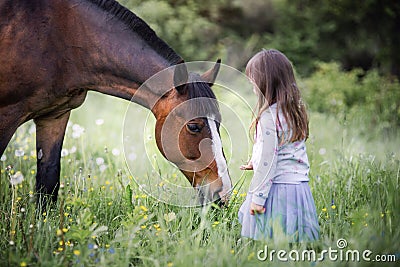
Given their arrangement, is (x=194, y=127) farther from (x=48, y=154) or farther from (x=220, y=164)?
(x=48, y=154)

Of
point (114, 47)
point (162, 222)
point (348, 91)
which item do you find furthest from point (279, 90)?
point (348, 91)

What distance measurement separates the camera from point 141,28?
11.5 ft

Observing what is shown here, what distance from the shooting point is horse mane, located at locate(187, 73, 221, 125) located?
→ 3.26m

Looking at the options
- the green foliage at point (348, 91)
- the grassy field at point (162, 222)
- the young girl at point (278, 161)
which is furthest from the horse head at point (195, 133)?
the green foliage at point (348, 91)

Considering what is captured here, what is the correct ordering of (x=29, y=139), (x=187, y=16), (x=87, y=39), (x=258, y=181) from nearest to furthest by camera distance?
(x=258, y=181) < (x=87, y=39) < (x=29, y=139) < (x=187, y=16)

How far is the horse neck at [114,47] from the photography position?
348 cm

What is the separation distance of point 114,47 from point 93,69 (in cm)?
24

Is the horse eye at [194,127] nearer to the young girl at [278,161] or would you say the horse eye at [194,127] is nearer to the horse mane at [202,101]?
the horse mane at [202,101]

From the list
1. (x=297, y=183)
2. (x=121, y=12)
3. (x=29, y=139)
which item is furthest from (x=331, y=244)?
(x=29, y=139)

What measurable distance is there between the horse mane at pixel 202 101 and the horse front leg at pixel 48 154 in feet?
4.14

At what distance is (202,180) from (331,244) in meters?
0.96

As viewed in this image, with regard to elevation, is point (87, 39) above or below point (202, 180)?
above

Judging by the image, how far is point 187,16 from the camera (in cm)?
977

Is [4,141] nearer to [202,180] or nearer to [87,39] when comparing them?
[87,39]
